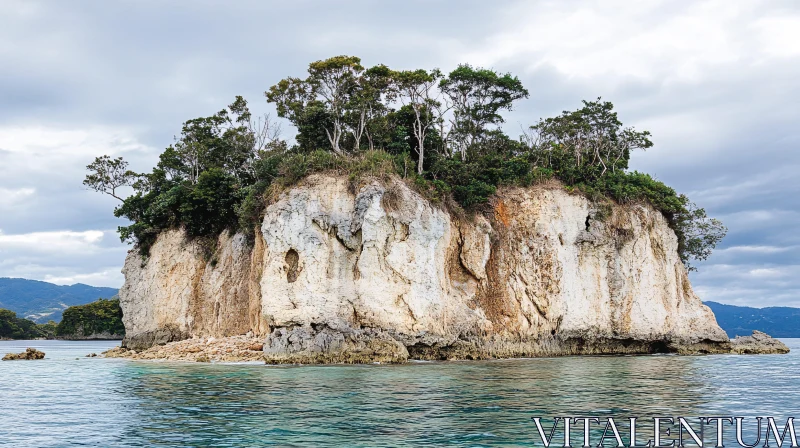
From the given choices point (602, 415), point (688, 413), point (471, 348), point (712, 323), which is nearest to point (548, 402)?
point (602, 415)

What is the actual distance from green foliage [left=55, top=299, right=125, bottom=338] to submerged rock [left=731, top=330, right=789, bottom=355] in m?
75.7

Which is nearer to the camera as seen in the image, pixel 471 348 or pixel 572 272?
pixel 471 348

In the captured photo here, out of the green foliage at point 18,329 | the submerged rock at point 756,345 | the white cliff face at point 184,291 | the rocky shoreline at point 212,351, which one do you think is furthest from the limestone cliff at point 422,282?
the green foliage at point 18,329

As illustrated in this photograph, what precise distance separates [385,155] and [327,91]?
7.30 metres

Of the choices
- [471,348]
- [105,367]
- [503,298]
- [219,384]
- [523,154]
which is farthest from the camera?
[523,154]

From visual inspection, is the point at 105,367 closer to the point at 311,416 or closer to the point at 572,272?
the point at 311,416

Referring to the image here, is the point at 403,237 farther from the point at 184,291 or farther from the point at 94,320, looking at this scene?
the point at 94,320

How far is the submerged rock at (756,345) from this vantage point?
42.7 m

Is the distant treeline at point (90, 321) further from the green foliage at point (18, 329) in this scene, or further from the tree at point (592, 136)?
the tree at point (592, 136)

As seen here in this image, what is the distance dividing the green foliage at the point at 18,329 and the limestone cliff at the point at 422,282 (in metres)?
69.3

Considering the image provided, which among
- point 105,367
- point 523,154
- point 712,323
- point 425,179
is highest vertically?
point 523,154

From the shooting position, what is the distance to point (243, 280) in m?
40.2

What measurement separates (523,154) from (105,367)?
90.1 feet

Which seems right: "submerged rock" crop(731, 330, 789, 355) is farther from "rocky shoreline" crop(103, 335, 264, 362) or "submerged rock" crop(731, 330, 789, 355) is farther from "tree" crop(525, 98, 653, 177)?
"rocky shoreline" crop(103, 335, 264, 362)
